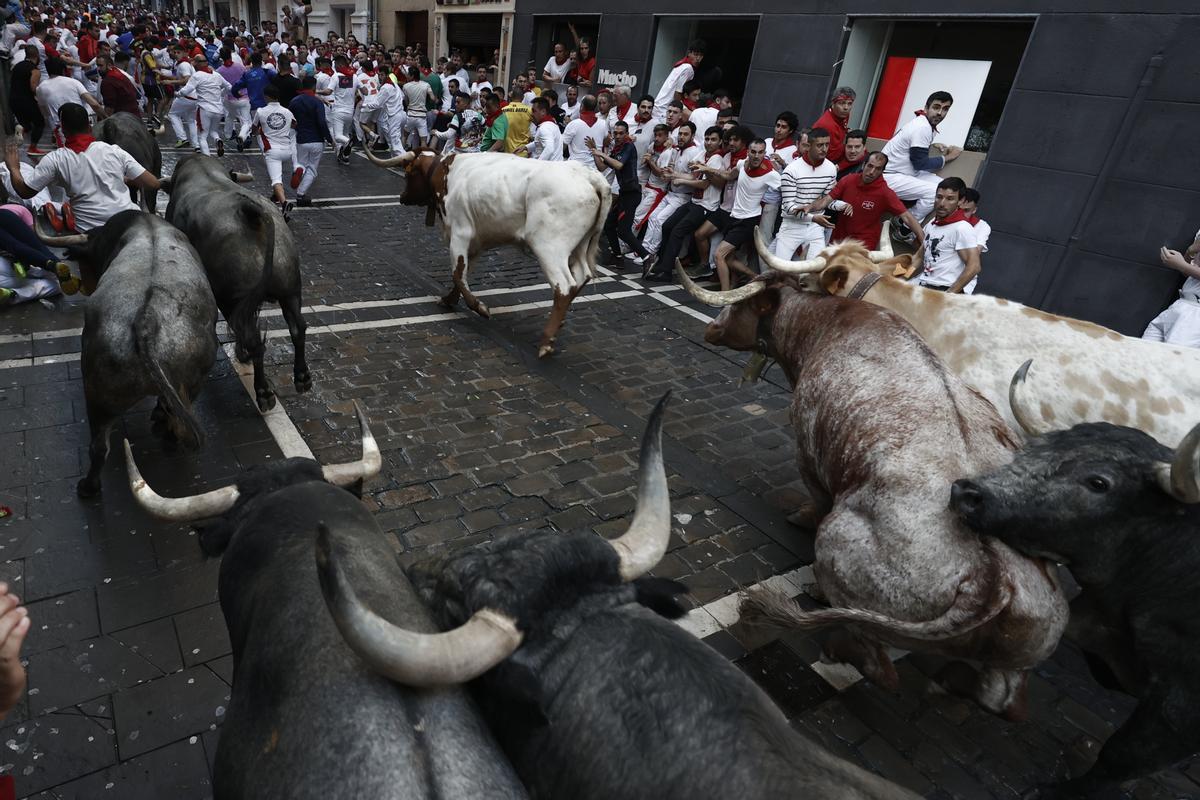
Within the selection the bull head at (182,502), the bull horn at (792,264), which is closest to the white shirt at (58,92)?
the bull horn at (792,264)

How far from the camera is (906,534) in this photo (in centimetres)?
303

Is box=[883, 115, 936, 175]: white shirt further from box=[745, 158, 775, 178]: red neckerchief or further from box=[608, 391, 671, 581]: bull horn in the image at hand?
box=[608, 391, 671, 581]: bull horn

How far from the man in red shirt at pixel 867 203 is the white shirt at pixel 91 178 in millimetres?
7952

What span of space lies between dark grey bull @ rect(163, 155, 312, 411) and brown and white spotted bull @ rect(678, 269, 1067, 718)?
4506 millimetres

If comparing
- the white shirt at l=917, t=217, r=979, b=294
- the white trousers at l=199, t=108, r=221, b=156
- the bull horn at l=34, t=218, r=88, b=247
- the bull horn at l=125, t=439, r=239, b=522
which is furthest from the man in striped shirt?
the white trousers at l=199, t=108, r=221, b=156

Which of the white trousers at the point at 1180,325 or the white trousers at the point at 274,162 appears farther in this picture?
the white trousers at the point at 274,162

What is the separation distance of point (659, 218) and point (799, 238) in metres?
2.67

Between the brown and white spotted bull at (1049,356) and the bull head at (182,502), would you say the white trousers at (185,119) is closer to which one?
the brown and white spotted bull at (1049,356)

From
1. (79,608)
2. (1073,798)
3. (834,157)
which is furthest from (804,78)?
(79,608)

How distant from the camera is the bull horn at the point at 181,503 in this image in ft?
8.18

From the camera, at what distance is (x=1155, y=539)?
9.33 ft

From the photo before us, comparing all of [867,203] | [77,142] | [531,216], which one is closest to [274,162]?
[77,142]

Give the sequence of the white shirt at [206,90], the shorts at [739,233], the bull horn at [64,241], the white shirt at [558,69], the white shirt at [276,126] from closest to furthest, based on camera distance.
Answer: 1. the bull horn at [64,241]
2. the shorts at [739,233]
3. the white shirt at [276,126]
4. the white shirt at [206,90]
5. the white shirt at [558,69]

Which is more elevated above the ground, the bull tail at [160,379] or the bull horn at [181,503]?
the bull horn at [181,503]
